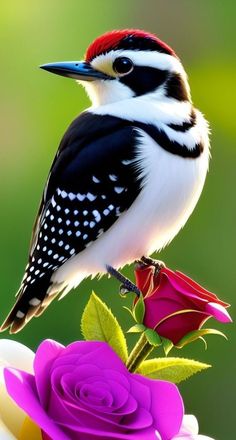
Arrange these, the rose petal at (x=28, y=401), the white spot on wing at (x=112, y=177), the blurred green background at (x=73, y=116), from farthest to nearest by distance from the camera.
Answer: the blurred green background at (x=73, y=116), the white spot on wing at (x=112, y=177), the rose petal at (x=28, y=401)

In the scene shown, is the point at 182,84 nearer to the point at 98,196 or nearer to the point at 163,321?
the point at 98,196

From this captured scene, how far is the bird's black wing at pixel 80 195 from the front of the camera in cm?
106

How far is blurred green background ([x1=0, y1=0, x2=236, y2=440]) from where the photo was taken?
6.23 ft

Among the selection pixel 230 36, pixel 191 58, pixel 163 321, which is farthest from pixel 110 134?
pixel 230 36

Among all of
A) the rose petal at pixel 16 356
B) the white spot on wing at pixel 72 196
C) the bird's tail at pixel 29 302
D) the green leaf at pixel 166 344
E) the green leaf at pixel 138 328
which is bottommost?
the bird's tail at pixel 29 302

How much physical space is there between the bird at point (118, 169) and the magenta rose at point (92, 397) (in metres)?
0.28

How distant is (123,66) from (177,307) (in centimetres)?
37

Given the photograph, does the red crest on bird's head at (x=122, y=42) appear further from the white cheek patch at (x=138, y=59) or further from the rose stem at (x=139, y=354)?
the rose stem at (x=139, y=354)

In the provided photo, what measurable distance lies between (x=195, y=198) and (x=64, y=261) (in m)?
0.16

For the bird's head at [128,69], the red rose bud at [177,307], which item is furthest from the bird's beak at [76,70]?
the red rose bud at [177,307]

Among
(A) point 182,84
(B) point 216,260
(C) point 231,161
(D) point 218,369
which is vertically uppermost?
(A) point 182,84

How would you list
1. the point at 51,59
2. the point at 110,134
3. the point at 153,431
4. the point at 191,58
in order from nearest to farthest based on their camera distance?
the point at 153,431, the point at 110,134, the point at 51,59, the point at 191,58

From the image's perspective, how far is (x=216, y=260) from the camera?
6.70ft

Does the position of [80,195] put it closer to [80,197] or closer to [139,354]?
[80,197]
